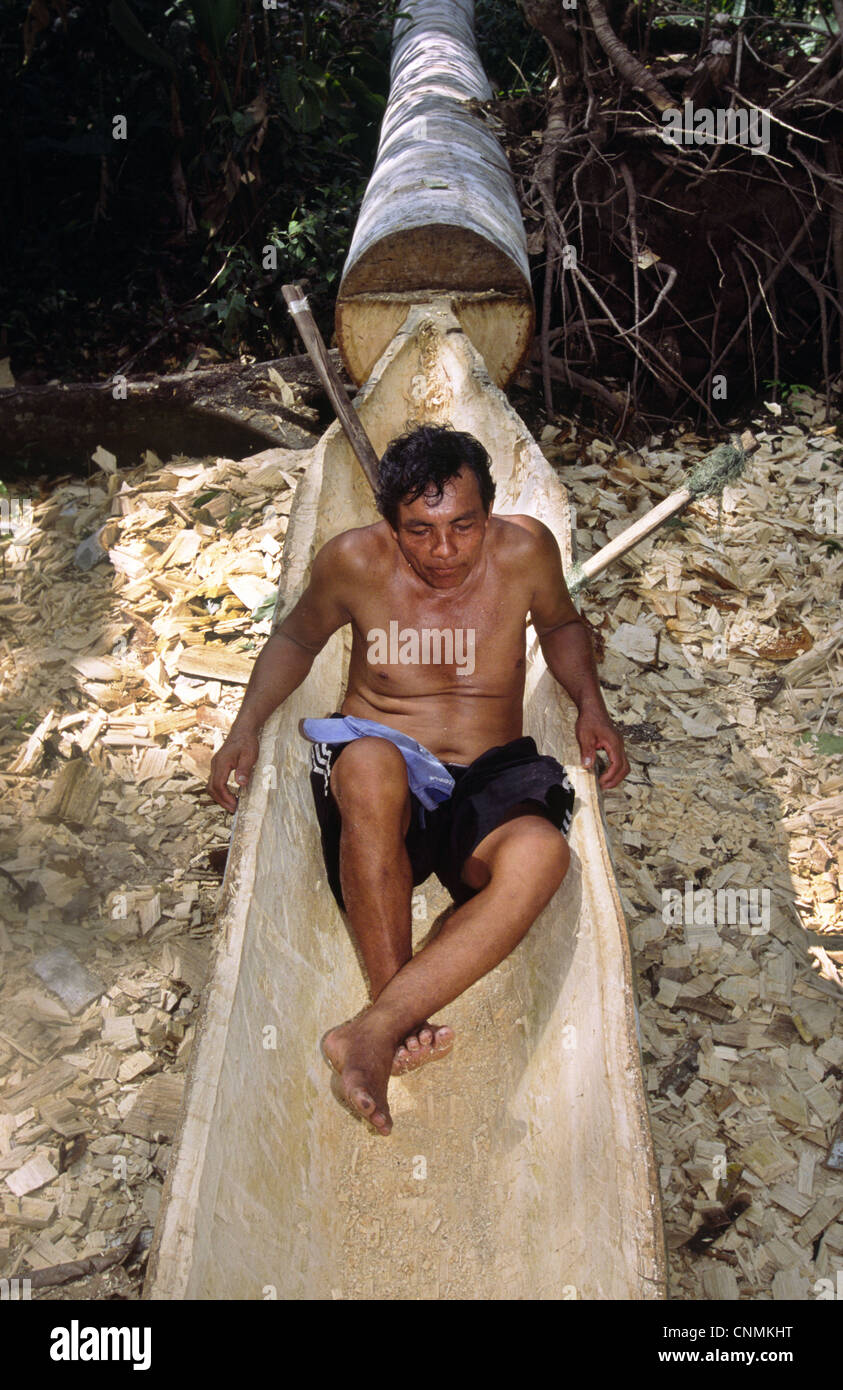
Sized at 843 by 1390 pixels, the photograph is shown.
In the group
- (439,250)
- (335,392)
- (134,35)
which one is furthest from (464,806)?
(134,35)

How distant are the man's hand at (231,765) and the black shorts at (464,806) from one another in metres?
0.19

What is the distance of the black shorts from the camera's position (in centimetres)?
240

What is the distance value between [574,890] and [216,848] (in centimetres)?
133

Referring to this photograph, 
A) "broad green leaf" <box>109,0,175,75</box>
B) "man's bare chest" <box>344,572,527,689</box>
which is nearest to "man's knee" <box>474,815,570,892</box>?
"man's bare chest" <box>344,572,527,689</box>

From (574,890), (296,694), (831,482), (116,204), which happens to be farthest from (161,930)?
(116,204)

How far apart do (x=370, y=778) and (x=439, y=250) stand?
2.45 meters

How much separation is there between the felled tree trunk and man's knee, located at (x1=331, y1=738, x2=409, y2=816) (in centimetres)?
227

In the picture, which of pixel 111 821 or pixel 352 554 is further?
pixel 111 821

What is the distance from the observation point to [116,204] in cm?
606

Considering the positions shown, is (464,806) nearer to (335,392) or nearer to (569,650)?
(569,650)

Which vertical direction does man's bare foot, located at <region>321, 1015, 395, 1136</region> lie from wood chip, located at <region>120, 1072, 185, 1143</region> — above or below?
above

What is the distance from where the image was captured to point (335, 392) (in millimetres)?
3486

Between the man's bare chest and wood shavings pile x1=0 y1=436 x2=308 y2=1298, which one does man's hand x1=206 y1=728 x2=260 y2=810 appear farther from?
wood shavings pile x1=0 y1=436 x2=308 y2=1298

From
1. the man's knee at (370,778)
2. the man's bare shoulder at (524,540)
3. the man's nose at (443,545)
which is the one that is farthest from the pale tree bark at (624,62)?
the man's knee at (370,778)
